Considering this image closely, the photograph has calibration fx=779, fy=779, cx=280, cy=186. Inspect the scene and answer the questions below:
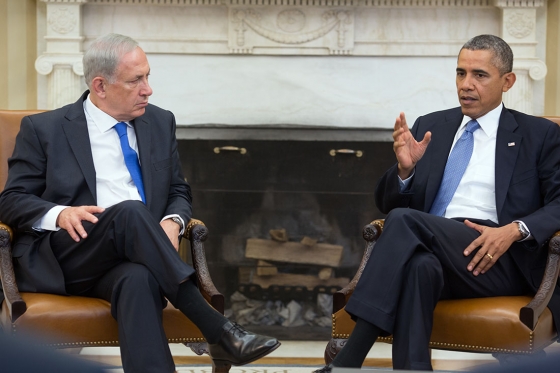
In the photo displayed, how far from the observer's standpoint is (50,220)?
7.37 ft

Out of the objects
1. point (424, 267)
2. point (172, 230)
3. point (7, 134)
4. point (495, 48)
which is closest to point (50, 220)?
point (172, 230)

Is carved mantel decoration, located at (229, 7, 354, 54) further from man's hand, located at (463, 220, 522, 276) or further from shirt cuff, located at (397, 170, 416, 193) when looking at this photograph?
man's hand, located at (463, 220, 522, 276)

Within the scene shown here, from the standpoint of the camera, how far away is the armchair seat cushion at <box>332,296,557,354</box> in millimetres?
2154

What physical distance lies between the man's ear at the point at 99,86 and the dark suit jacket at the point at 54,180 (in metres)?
0.07

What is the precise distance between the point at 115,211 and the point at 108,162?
36cm

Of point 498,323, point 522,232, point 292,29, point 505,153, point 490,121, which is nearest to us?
point 498,323

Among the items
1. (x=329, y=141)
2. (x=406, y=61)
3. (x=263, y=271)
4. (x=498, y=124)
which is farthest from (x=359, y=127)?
(x=498, y=124)

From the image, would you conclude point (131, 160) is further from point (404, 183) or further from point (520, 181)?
point (520, 181)

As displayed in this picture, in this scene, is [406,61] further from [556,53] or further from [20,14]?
[20,14]

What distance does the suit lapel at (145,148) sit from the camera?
8.04 feet

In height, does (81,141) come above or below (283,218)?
above

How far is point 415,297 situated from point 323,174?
6.42ft

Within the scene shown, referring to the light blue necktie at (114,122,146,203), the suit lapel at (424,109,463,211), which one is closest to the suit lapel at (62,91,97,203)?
the light blue necktie at (114,122,146,203)

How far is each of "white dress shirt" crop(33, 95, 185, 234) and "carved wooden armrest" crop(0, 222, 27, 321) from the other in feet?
0.98
